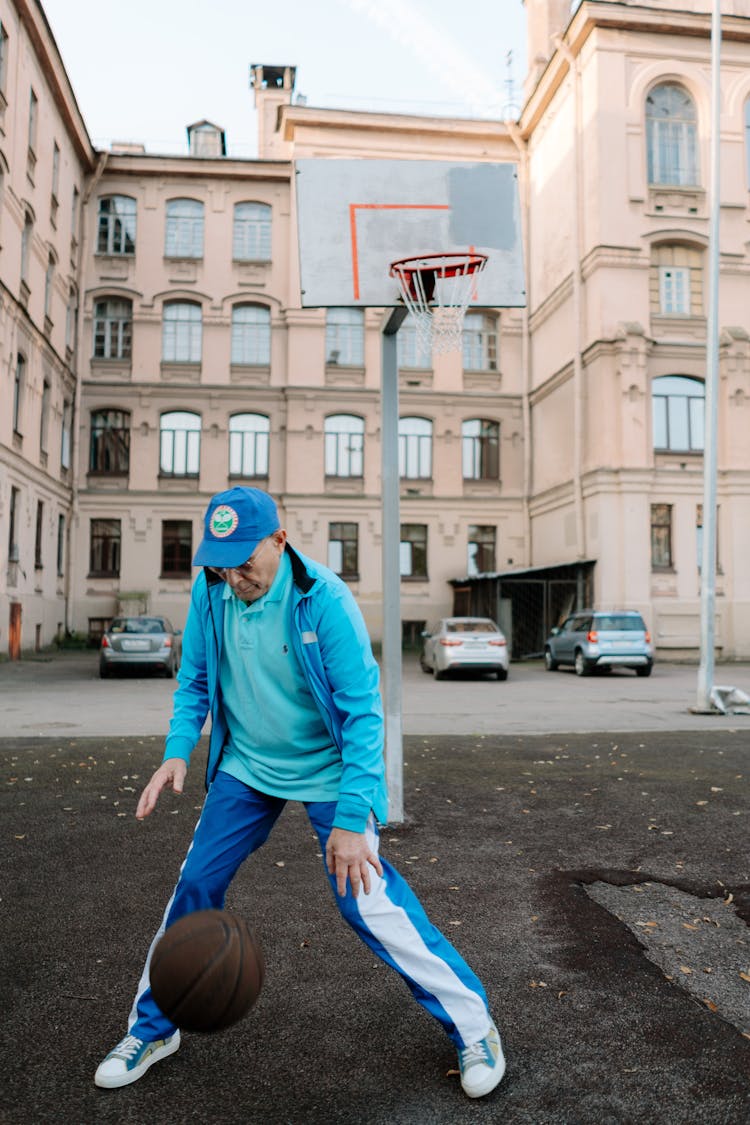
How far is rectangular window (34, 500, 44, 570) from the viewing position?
94.5 ft

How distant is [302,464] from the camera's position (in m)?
33.9

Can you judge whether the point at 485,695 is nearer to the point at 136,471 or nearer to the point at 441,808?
the point at 441,808

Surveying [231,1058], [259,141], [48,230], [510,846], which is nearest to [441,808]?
[510,846]

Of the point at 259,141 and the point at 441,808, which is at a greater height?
the point at 259,141

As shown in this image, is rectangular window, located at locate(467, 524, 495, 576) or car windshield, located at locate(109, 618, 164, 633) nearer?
car windshield, located at locate(109, 618, 164, 633)

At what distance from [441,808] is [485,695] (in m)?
10.6

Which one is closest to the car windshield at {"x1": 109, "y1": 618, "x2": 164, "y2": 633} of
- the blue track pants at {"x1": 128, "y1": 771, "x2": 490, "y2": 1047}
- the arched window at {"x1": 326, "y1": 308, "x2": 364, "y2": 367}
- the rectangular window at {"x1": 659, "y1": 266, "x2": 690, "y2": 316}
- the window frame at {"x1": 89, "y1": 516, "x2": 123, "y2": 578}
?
the window frame at {"x1": 89, "y1": 516, "x2": 123, "y2": 578}

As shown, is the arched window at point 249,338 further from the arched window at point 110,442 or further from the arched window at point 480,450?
the arched window at point 480,450

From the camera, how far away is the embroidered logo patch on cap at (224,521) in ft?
9.45

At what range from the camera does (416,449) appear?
3459cm

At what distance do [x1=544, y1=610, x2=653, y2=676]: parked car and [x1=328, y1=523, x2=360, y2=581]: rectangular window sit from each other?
12.1m

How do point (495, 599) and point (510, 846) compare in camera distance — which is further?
point (495, 599)

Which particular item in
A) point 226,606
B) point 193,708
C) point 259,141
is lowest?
point 193,708

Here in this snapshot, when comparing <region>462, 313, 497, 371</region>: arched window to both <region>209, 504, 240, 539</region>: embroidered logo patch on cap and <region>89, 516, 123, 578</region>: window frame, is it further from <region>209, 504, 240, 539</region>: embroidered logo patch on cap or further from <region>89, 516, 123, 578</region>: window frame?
<region>209, 504, 240, 539</region>: embroidered logo patch on cap
